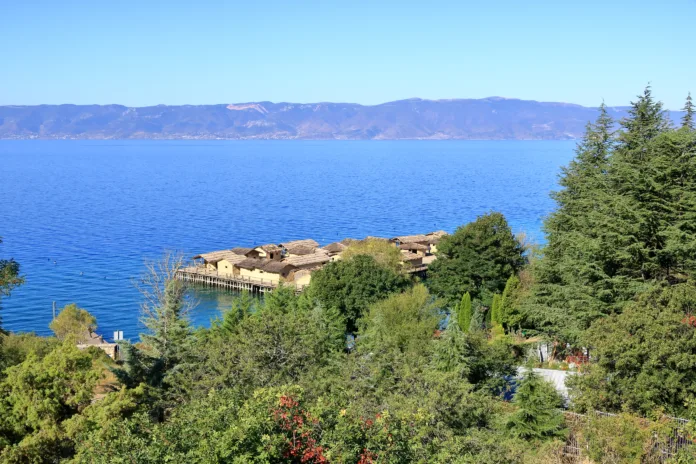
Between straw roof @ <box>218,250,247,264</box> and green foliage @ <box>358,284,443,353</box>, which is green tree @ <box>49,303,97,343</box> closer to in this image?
green foliage @ <box>358,284,443,353</box>

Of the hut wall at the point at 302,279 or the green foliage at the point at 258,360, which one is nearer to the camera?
the green foliage at the point at 258,360

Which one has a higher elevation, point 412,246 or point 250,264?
point 412,246

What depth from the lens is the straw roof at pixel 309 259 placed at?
54.3 metres

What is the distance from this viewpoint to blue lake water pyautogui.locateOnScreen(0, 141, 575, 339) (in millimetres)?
51125

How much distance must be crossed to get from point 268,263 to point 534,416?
132ft

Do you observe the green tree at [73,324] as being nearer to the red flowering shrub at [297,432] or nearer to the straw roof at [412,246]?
the red flowering shrub at [297,432]

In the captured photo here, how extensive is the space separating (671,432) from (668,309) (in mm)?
4561

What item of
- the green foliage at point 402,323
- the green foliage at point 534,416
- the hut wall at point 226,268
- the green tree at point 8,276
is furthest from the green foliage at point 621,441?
the hut wall at point 226,268

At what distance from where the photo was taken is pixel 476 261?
1436 inches

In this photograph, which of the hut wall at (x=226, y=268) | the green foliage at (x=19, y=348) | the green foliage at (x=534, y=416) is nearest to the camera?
the green foliage at (x=534, y=416)

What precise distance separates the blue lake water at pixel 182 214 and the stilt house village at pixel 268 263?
3.03 metres

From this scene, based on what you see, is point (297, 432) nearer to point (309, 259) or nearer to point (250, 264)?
point (309, 259)

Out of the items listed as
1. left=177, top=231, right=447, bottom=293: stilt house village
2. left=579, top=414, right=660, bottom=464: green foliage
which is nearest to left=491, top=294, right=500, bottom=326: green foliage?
left=579, top=414, right=660, bottom=464: green foliage

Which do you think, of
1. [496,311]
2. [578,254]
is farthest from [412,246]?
[578,254]
